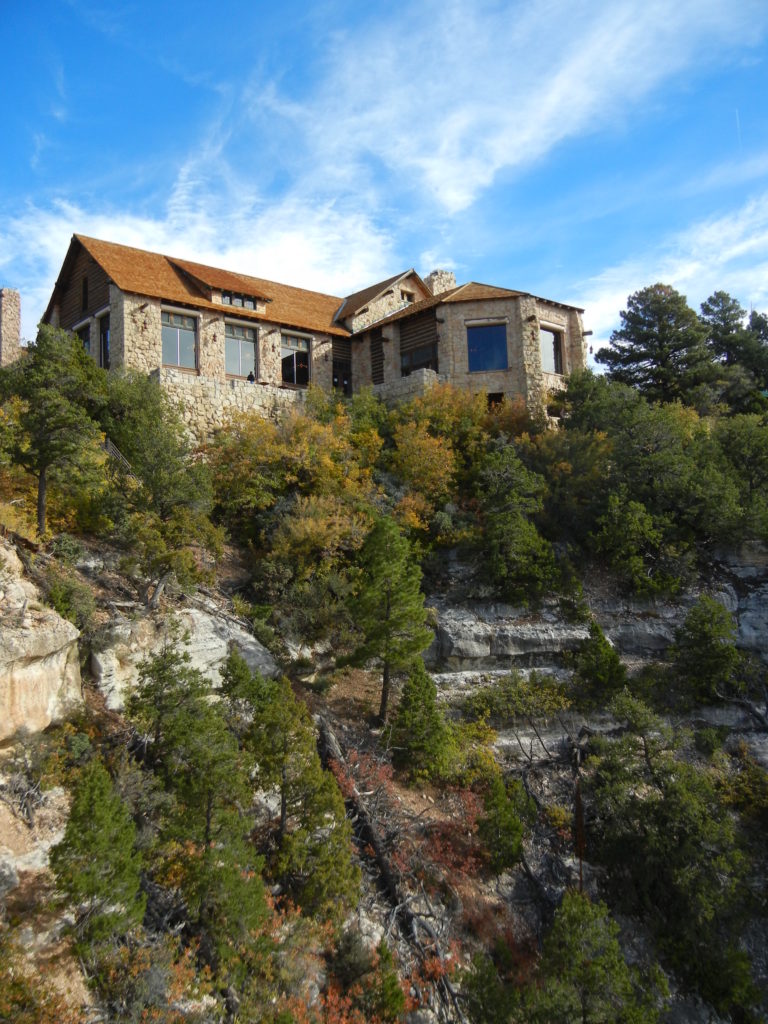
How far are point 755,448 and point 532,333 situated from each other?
9.42 metres

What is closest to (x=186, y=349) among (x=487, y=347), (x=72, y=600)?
(x=487, y=347)

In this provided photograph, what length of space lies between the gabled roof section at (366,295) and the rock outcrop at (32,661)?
22096 mm

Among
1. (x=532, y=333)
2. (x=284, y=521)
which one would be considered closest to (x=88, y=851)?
(x=284, y=521)

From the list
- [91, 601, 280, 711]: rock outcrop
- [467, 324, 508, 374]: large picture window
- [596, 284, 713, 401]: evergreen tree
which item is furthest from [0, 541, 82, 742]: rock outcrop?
[596, 284, 713, 401]: evergreen tree

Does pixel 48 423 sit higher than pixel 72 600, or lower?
higher

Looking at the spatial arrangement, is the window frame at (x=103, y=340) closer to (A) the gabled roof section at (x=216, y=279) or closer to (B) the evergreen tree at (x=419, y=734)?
(A) the gabled roof section at (x=216, y=279)

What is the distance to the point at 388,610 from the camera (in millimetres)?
19531

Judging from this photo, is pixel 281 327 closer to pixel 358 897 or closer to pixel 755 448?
pixel 755 448

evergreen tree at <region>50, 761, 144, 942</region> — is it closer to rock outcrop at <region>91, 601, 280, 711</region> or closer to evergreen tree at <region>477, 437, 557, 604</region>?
rock outcrop at <region>91, 601, 280, 711</region>

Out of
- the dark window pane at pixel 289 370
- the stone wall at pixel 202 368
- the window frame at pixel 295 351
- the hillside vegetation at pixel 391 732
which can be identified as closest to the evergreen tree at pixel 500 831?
the hillside vegetation at pixel 391 732

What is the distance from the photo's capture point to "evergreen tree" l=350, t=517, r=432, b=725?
19.3 metres

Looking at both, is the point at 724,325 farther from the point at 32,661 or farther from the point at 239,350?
the point at 32,661

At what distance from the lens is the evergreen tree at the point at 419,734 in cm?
1859

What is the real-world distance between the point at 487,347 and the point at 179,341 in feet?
38.4
